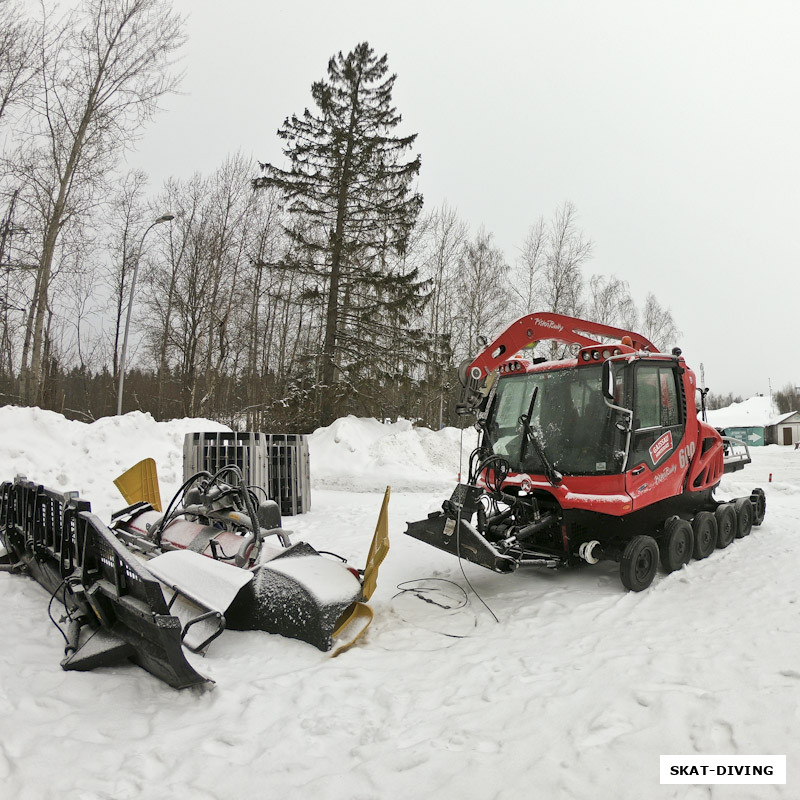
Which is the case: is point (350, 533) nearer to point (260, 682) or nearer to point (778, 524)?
point (260, 682)

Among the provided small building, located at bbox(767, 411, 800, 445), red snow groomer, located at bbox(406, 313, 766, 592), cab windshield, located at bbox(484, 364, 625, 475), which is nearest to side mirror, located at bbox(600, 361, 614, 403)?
red snow groomer, located at bbox(406, 313, 766, 592)

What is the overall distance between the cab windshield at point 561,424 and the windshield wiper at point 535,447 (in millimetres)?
19

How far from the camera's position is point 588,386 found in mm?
5977

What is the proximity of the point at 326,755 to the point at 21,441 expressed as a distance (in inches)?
Result: 413

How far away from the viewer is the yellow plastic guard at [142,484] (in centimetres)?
755

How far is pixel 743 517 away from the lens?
25.4ft

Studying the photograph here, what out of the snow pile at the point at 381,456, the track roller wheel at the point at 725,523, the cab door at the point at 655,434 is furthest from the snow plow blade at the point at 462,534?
the snow pile at the point at 381,456

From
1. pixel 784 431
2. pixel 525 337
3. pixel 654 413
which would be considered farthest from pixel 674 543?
pixel 784 431

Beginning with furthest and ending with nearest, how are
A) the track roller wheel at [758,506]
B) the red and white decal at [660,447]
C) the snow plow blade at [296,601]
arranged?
the track roller wheel at [758,506]
the red and white decal at [660,447]
the snow plow blade at [296,601]

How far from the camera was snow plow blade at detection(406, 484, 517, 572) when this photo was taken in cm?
508

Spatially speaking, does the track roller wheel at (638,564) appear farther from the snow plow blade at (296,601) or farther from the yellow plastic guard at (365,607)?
the snow plow blade at (296,601)

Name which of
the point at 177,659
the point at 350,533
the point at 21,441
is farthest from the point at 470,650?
the point at 21,441

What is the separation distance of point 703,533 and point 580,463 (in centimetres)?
219

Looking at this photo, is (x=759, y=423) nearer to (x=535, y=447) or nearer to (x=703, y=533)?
(x=703, y=533)
